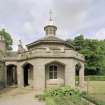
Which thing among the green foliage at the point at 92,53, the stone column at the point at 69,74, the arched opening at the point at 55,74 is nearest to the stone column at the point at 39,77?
the arched opening at the point at 55,74

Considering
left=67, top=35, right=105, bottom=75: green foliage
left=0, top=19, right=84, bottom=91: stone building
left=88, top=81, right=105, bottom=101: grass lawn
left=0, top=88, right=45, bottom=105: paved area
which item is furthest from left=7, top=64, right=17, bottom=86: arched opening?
left=67, top=35, right=105, bottom=75: green foliage

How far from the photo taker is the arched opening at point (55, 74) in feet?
90.0

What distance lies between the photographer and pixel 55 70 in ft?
91.9

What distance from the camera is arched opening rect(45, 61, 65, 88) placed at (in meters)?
27.4

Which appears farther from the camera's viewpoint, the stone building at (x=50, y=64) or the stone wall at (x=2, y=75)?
the stone wall at (x=2, y=75)

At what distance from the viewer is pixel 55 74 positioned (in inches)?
1099

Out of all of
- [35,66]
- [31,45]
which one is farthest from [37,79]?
[31,45]

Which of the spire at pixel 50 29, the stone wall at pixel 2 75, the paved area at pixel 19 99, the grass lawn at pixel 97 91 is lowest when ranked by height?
the grass lawn at pixel 97 91

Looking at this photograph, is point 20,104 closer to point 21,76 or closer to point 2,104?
point 2,104

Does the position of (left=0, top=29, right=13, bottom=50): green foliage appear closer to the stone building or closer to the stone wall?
the stone wall

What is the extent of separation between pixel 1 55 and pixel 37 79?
30.0 ft

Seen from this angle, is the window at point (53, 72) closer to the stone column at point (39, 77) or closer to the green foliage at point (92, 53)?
the stone column at point (39, 77)

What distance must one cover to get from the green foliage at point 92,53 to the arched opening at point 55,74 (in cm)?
3214

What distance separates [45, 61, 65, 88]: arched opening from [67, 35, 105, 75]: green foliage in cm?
3214
